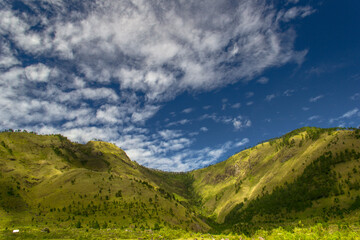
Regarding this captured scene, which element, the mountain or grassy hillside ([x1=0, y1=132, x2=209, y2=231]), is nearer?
grassy hillside ([x1=0, y1=132, x2=209, y2=231])

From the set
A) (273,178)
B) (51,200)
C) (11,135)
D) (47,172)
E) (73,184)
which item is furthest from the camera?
(273,178)

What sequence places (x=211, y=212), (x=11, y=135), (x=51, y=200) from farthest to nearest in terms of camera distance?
1. (x=211, y=212)
2. (x=11, y=135)
3. (x=51, y=200)

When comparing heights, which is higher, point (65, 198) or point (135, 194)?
point (65, 198)

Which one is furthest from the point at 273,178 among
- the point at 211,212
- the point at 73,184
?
the point at 73,184

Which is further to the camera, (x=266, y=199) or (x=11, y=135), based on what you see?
(x=11, y=135)

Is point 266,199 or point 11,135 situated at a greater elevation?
point 11,135

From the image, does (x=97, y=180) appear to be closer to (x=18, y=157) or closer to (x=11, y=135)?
(x=18, y=157)

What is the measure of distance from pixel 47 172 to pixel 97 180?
30.7 metres

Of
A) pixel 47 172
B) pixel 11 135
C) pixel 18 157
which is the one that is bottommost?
pixel 47 172

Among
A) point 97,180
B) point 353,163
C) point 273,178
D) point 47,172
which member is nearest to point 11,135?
point 47,172

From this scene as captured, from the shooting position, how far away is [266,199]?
4252 inches

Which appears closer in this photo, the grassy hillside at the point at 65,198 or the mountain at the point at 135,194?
the grassy hillside at the point at 65,198

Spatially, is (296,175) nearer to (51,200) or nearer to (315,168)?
(315,168)

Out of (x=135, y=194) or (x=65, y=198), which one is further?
(x=135, y=194)
